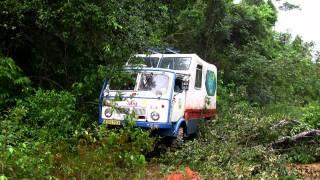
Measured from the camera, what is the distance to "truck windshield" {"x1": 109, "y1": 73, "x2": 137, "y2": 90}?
12719 mm

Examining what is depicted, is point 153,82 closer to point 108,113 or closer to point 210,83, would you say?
point 108,113

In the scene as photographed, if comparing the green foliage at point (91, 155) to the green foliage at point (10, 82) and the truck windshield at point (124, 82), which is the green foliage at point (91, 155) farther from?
the truck windshield at point (124, 82)

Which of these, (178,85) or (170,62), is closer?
(178,85)

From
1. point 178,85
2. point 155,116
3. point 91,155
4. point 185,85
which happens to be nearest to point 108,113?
point 155,116

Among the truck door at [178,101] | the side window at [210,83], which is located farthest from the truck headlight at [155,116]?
the side window at [210,83]

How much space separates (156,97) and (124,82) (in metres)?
0.91

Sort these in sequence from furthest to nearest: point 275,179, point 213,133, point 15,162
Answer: point 213,133 < point 275,179 < point 15,162

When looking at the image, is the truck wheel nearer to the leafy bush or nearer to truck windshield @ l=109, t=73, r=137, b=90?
truck windshield @ l=109, t=73, r=137, b=90

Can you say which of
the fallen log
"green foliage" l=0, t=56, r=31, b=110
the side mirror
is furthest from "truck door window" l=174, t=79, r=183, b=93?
"green foliage" l=0, t=56, r=31, b=110

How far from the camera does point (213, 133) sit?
10.7 metres

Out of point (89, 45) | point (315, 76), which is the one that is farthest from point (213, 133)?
point (315, 76)

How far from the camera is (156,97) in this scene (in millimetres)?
12695

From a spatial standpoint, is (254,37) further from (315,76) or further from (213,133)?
(213,133)

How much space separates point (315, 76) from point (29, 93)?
26.8 meters
